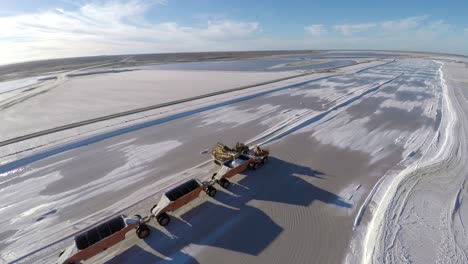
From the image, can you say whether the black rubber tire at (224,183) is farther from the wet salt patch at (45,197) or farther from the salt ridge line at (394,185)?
the salt ridge line at (394,185)

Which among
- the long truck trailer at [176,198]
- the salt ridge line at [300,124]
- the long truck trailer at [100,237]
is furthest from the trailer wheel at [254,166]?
the long truck trailer at [100,237]

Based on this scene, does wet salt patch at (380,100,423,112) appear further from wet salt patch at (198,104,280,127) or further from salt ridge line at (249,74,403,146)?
wet salt patch at (198,104,280,127)

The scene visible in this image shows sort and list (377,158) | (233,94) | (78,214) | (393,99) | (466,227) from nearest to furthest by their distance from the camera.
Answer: (466,227)
(78,214)
(377,158)
(393,99)
(233,94)

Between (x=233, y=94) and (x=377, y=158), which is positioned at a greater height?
(x=233, y=94)

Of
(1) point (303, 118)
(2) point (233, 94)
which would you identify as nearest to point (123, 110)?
(2) point (233, 94)

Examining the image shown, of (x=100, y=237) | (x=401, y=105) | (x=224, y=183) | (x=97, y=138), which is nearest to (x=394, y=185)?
(x=224, y=183)

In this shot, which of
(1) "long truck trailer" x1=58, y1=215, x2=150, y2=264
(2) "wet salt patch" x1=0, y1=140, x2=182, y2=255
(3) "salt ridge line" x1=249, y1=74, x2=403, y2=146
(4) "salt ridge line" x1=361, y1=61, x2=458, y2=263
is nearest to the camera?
(1) "long truck trailer" x1=58, y1=215, x2=150, y2=264

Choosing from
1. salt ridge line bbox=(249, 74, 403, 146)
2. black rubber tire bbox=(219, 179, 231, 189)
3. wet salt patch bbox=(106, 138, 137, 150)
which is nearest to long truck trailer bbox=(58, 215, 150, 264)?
black rubber tire bbox=(219, 179, 231, 189)

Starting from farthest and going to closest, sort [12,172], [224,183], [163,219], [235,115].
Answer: [235,115] < [12,172] < [224,183] < [163,219]

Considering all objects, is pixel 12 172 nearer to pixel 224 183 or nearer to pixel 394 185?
pixel 224 183

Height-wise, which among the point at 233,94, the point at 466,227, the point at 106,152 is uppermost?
the point at 233,94

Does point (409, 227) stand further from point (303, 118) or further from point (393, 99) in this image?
point (393, 99)
